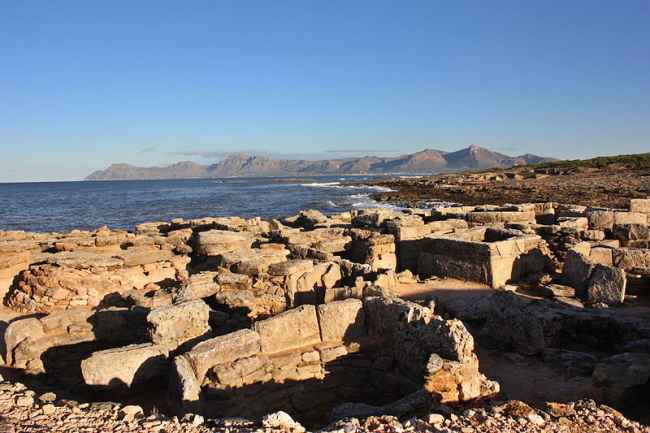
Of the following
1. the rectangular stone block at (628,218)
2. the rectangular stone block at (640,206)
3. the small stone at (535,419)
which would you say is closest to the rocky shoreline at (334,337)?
the small stone at (535,419)

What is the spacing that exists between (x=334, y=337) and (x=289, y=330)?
77cm

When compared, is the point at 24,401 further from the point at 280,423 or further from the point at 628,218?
the point at 628,218

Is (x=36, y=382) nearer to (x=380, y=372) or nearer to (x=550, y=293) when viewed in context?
(x=380, y=372)

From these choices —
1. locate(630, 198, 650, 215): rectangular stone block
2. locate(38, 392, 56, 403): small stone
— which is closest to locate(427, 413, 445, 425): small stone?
locate(38, 392, 56, 403): small stone

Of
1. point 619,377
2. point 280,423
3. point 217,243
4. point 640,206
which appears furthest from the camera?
point 640,206

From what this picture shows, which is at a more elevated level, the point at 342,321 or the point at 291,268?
the point at 291,268

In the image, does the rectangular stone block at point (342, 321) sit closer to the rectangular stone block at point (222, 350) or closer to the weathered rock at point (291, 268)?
the rectangular stone block at point (222, 350)

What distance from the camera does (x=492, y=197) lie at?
1574 inches

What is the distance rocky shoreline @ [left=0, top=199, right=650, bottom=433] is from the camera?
5211 millimetres

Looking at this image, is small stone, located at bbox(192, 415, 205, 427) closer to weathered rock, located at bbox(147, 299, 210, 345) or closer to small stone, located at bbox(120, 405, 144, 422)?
small stone, located at bbox(120, 405, 144, 422)

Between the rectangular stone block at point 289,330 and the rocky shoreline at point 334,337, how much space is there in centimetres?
2

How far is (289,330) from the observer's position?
734cm

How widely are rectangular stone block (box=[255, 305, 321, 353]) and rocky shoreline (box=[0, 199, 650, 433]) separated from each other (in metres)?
0.02

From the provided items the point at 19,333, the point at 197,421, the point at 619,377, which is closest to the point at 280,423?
the point at 197,421
